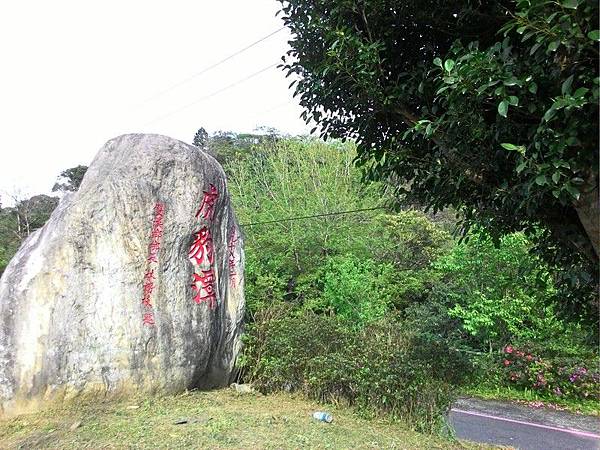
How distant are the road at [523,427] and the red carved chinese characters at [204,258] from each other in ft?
12.8

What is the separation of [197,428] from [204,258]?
221 centimetres

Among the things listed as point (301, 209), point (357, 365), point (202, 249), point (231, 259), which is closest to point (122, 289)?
point (202, 249)

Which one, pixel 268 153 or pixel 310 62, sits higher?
pixel 268 153

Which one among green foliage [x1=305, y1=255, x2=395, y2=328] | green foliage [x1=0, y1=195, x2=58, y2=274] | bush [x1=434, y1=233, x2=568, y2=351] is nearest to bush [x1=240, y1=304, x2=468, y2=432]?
green foliage [x1=305, y1=255, x2=395, y2=328]

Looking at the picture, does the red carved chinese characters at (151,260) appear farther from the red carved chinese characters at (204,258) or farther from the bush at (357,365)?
the bush at (357,365)

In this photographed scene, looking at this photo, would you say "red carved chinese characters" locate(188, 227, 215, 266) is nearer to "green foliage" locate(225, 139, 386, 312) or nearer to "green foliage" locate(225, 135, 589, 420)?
"green foliage" locate(225, 135, 589, 420)

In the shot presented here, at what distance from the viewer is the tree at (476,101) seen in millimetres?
1813

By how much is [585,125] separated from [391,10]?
1.35m

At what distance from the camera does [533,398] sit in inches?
383

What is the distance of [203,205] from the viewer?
603 cm

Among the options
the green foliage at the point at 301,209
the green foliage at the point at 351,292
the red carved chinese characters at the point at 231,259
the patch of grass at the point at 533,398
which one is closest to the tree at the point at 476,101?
the red carved chinese characters at the point at 231,259

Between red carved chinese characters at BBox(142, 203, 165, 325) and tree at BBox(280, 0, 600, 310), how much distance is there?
9.70ft

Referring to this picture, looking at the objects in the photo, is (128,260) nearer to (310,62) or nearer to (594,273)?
(310,62)

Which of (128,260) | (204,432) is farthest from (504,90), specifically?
(128,260)
